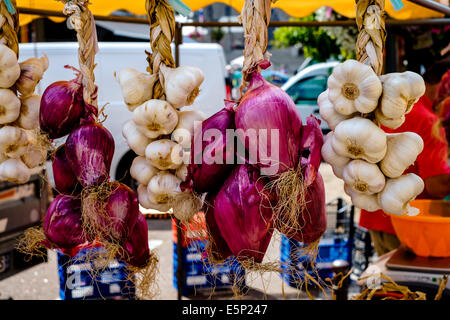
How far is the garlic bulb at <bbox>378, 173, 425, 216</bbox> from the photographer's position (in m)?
0.84

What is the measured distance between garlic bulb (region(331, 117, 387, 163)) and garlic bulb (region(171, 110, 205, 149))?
292 millimetres

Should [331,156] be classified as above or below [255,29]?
below

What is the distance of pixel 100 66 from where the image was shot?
4.27 meters

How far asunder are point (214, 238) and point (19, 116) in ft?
1.93

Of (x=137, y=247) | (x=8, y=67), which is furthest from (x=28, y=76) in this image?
(x=137, y=247)

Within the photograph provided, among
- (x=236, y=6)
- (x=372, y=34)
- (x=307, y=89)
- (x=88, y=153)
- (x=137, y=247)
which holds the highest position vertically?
(x=236, y=6)

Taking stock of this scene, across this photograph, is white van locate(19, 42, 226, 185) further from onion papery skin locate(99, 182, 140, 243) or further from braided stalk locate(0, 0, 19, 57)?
onion papery skin locate(99, 182, 140, 243)

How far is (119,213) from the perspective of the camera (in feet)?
3.25

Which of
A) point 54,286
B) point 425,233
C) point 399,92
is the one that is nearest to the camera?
point 399,92

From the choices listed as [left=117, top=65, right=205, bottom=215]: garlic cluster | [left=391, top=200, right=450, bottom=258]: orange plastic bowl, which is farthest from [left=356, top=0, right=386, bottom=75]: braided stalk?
[left=391, top=200, right=450, bottom=258]: orange plastic bowl

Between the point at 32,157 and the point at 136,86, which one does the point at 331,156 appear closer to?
the point at 136,86

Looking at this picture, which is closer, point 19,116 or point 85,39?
point 85,39
